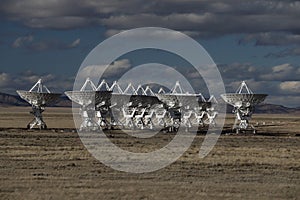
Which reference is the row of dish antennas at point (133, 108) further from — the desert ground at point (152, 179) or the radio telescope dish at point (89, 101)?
the desert ground at point (152, 179)

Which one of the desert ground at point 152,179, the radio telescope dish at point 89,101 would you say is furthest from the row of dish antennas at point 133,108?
the desert ground at point 152,179

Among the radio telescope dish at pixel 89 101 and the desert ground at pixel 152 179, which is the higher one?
the radio telescope dish at pixel 89 101

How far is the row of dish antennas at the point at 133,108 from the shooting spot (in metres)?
93.7

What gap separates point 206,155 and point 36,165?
1433cm

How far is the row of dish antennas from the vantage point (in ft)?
307

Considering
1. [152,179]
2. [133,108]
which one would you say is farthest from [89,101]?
[152,179]

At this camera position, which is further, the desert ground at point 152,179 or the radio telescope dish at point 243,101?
the radio telescope dish at point 243,101

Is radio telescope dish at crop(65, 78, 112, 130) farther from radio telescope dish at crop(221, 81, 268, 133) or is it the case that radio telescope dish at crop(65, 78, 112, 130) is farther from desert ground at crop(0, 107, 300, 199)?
desert ground at crop(0, 107, 300, 199)

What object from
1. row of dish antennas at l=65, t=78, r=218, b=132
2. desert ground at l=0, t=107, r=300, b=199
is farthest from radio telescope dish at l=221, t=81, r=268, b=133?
desert ground at l=0, t=107, r=300, b=199

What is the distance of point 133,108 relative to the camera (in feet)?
350

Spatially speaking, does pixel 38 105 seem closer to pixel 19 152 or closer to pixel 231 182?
pixel 19 152

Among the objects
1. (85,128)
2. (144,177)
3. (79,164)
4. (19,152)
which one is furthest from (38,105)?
(144,177)

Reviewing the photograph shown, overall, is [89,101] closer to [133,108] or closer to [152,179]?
[133,108]

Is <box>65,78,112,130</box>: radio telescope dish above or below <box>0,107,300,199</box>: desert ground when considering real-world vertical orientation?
above
